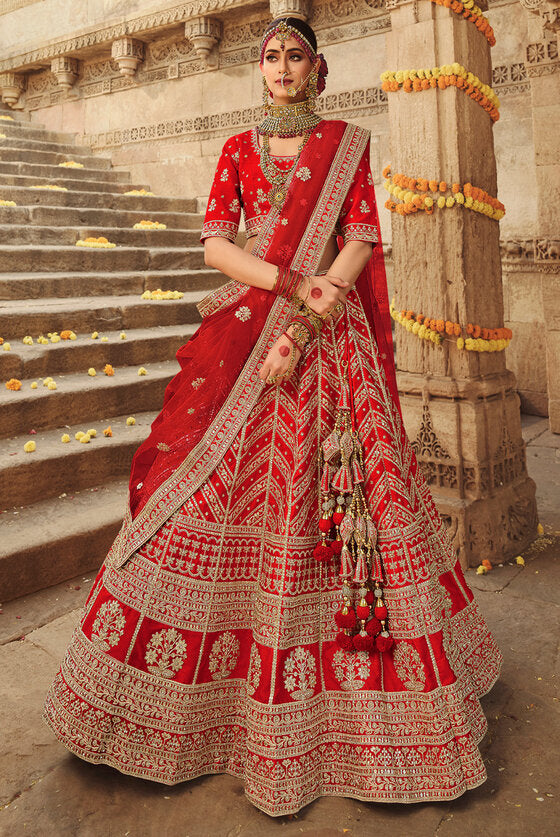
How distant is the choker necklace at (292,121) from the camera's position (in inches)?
77.0

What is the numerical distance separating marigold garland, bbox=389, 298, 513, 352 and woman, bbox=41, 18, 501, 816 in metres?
1.47

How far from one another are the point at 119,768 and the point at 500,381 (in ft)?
8.46

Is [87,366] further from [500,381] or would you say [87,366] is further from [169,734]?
[169,734]

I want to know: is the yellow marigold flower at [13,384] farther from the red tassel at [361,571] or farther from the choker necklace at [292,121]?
the red tassel at [361,571]

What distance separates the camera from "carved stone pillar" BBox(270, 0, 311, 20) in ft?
25.1

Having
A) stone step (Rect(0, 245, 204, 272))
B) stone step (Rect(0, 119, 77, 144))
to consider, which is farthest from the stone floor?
stone step (Rect(0, 119, 77, 144))

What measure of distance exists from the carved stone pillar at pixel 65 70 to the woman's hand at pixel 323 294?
1065cm

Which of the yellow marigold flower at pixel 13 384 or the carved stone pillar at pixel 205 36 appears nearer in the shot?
the yellow marigold flower at pixel 13 384

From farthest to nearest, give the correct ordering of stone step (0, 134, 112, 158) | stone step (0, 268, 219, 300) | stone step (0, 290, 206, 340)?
stone step (0, 134, 112, 158) < stone step (0, 268, 219, 300) < stone step (0, 290, 206, 340)

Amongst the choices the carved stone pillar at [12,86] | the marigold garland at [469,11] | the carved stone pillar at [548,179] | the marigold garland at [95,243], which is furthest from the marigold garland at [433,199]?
the carved stone pillar at [12,86]

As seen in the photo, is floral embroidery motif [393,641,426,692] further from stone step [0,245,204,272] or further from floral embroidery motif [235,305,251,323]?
stone step [0,245,204,272]

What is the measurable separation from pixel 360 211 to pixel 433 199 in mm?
1552

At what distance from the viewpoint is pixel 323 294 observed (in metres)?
1.82

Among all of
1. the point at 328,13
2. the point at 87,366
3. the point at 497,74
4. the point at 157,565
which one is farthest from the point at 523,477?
the point at 328,13
